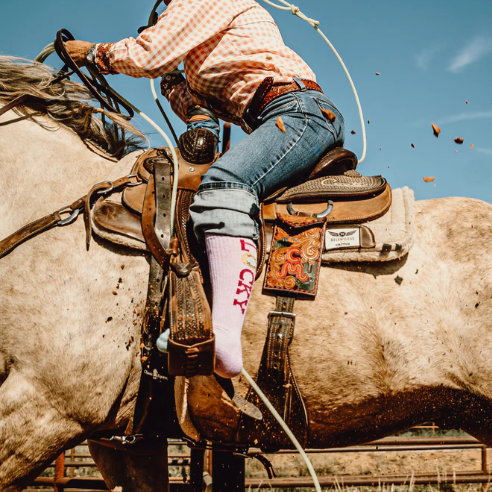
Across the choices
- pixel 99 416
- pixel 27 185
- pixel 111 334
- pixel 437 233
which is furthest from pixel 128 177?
pixel 437 233

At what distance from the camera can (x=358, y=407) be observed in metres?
2.90

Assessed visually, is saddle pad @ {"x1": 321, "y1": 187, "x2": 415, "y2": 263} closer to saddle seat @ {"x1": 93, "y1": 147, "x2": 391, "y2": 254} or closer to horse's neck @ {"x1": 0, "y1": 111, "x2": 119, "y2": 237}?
saddle seat @ {"x1": 93, "y1": 147, "x2": 391, "y2": 254}

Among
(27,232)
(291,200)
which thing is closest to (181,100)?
(291,200)

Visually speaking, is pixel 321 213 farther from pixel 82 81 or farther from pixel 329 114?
pixel 82 81

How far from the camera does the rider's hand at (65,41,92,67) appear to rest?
3236 millimetres

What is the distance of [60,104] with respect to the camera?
3.45 metres

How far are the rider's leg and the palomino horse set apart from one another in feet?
0.77

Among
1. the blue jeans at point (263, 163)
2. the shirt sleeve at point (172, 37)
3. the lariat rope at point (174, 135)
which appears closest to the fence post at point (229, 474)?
the lariat rope at point (174, 135)

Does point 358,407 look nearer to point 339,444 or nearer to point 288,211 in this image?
point 339,444

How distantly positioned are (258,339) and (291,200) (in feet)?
2.56

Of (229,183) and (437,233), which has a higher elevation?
(229,183)

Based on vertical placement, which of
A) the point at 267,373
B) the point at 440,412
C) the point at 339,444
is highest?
the point at 267,373

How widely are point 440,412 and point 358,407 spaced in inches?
19.3

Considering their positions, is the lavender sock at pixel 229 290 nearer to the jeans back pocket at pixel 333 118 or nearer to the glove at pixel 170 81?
the jeans back pocket at pixel 333 118
